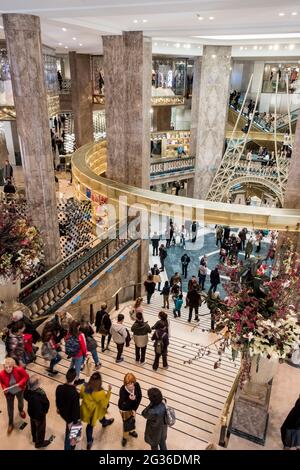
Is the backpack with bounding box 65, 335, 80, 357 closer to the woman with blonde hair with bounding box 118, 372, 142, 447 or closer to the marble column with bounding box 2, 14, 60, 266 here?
the woman with blonde hair with bounding box 118, 372, 142, 447

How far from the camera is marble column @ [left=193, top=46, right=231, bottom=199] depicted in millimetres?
17188

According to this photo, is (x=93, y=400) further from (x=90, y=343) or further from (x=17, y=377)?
(x=90, y=343)

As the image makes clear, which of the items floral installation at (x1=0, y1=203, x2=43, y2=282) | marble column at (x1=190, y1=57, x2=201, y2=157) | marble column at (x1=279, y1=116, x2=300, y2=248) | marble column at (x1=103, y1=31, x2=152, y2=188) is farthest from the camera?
marble column at (x1=190, y1=57, x2=201, y2=157)

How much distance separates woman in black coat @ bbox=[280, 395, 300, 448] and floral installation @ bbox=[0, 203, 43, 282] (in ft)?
14.0

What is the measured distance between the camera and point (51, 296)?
7.07m

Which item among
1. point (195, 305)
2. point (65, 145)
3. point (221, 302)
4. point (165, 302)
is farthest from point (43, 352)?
point (65, 145)

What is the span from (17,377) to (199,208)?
18.7ft

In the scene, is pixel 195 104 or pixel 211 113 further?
pixel 195 104

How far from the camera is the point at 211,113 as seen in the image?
60.0 feet

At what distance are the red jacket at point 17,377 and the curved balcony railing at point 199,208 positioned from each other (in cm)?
555

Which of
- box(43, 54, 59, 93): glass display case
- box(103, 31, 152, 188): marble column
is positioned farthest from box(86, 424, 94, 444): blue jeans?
box(43, 54, 59, 93): glass display case

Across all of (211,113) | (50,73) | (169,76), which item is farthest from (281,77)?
(50,73)

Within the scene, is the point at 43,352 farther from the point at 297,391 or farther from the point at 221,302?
the point at 297,391

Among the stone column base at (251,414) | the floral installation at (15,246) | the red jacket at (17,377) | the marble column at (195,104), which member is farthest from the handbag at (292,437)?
the marble column at (195,104)
